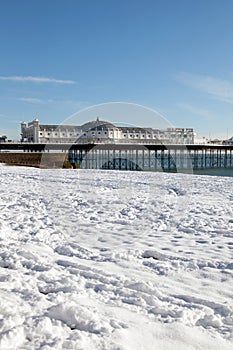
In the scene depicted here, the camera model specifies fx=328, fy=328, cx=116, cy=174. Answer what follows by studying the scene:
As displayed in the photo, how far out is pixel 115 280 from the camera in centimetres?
366

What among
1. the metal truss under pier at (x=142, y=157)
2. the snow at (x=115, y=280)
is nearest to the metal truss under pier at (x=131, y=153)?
the metal truss under pier at (x=142, y=157)

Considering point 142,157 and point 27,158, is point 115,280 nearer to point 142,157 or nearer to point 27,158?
point 27,158

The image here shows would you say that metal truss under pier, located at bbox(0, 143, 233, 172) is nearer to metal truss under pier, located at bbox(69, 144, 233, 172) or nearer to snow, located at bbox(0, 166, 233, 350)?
metal truss under pier, located at bbox(69, 144, 233, 172)

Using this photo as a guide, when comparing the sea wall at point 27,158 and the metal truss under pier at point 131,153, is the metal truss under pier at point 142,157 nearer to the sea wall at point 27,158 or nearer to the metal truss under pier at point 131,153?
the metal truss under pier at point 131,153

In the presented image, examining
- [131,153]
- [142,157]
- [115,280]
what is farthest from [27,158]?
[115,280]

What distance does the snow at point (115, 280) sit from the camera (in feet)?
8.63

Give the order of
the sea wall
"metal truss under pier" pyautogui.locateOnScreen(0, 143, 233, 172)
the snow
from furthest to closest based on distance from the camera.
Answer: "metal truss under pier" pyautogui.locateOnScreen(0, 143, 233, 172) < the sea wall < the snow

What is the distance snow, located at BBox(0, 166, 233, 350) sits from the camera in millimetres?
2629

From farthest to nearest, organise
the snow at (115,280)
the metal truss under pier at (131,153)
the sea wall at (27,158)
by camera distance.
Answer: the metal truss under pier at (131,153)
the sea wall at (27,158)
the snow at (115,280)

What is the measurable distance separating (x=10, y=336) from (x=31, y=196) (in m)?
7.32

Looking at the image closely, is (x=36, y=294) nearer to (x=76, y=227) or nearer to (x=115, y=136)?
(x=76, y=227)

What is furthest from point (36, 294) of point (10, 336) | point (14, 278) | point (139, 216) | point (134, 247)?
point (139, 216)

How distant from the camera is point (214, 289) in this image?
3.55 m

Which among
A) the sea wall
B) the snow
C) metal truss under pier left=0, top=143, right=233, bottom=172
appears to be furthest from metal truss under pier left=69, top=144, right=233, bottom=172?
the snow
